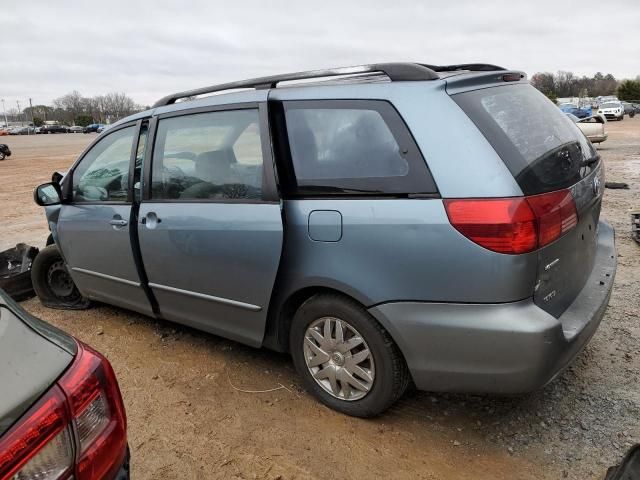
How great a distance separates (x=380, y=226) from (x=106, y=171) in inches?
96.5

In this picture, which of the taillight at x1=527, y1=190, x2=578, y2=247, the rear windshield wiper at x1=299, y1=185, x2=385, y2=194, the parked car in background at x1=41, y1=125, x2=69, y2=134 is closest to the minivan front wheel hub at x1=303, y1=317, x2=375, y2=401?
the rear windshield wiper at x1=299, y1=185, x2=385, y2=194

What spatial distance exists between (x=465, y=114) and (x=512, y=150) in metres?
0.26

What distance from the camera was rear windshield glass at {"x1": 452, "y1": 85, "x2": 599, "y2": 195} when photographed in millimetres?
2277

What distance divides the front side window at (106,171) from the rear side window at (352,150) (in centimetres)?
148

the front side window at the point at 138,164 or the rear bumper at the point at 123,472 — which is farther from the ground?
the front side window at the point at 138,164

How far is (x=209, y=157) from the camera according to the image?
3223mm

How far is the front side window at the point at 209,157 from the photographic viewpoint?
297 cm

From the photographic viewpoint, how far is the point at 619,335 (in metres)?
3.52

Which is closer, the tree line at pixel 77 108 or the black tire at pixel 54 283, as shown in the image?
the black tire at pixel 54 283

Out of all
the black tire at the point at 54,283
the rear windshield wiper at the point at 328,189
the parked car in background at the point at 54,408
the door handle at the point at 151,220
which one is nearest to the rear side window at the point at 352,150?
the rear windshield wiper at the point at 328,189

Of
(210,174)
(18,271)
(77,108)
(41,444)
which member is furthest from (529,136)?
(77,108)

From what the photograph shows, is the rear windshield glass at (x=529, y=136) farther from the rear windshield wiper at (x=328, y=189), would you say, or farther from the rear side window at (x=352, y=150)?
the rear windshield wiper at (x=328, y=189)

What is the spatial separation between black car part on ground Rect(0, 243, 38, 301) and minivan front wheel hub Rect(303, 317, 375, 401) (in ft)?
11.5

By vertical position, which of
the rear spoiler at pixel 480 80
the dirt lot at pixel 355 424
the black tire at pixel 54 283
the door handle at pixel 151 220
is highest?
the rear spoiler at pixel 480 80
